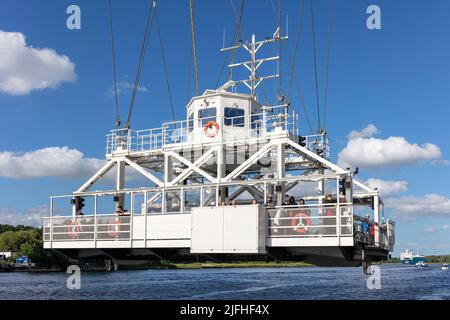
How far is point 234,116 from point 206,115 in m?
1.49

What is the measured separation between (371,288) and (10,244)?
325 ft

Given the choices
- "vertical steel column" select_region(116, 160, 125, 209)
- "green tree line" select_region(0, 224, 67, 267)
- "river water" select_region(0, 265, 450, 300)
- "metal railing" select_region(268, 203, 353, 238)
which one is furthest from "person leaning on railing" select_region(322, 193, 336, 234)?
"green tree line" select_region(0, 224, 67, 267)

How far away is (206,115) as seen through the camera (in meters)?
31.8

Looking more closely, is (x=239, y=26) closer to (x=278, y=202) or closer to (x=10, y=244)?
(x=278, y=202)

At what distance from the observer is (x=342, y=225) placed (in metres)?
23.1

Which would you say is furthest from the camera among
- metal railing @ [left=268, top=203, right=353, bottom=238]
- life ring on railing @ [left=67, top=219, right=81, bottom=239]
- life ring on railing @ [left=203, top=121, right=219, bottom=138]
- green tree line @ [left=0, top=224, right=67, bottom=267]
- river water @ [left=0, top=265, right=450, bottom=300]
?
green tree line @ [left=0, top=224, right=67, bottom=267]

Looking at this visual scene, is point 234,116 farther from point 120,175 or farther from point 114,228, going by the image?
point 114,228

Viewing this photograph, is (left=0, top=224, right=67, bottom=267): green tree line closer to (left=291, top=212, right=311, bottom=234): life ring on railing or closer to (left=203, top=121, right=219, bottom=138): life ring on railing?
(left=203, top=121, right=219, bottom=138): life ring on railing

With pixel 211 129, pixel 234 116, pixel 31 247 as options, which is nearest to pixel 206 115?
pixel 211 129

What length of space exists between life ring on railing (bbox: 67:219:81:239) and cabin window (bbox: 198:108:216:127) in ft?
27.0

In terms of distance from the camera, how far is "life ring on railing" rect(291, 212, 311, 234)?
23.7m

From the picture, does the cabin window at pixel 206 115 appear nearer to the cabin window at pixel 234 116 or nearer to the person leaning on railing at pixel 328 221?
the cabin window at pixel 234 116
